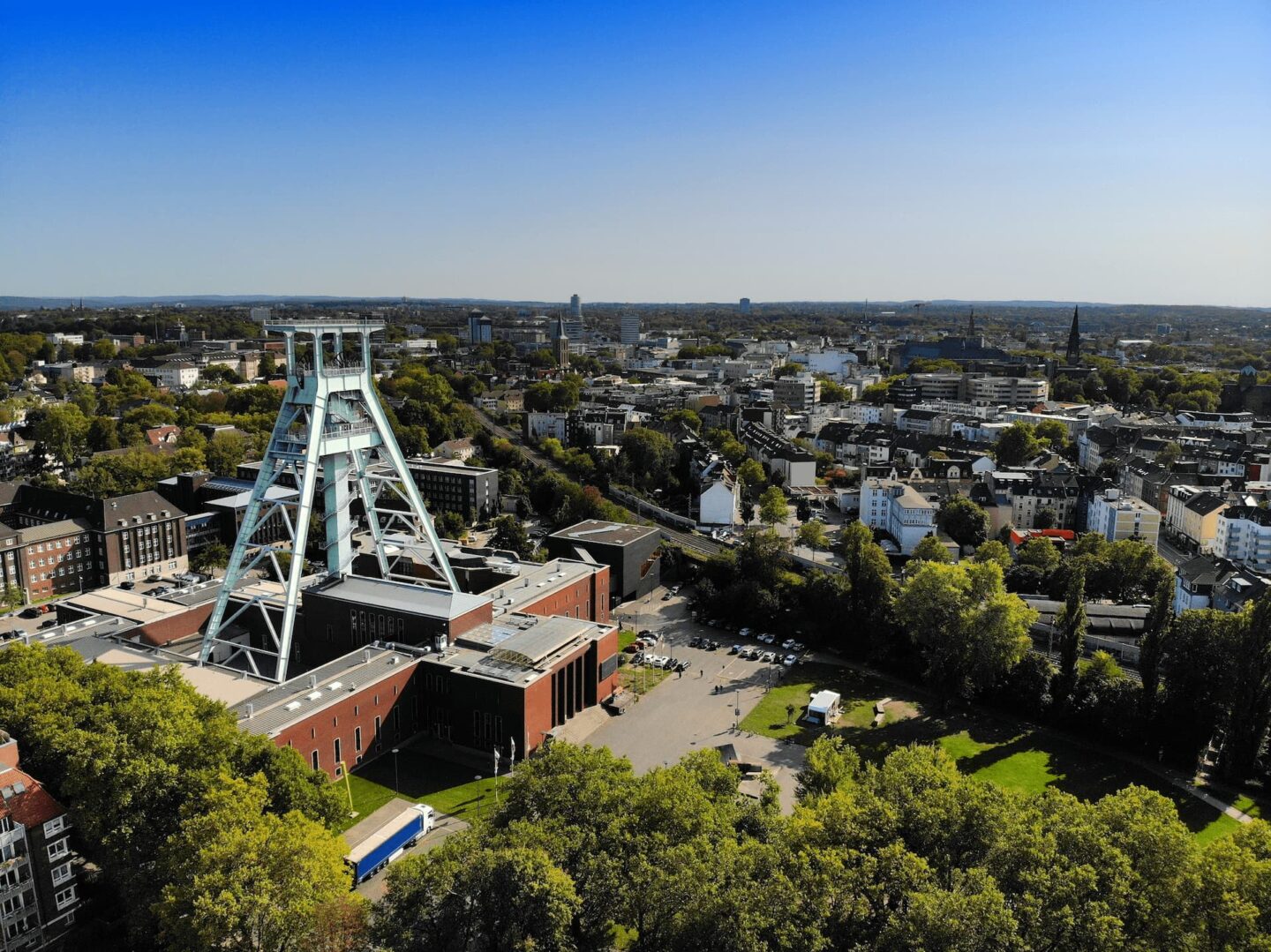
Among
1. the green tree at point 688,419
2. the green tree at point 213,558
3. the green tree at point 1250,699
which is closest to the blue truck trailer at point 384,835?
the green tree at point 1250,699

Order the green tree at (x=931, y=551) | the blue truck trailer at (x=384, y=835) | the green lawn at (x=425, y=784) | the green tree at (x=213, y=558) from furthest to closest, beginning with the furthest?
the green tree at (x=213, y=558)
the green tree at (x=931, y=551)
the green lawn at (x=425, y=784)
the blue truck trailer at (x=384, y=835)

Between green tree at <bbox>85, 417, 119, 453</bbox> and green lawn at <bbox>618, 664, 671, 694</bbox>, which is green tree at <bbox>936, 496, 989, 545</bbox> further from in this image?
green tree at <bbox>85, 417, 119, 453</bbox>

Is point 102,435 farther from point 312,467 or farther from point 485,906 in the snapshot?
point 485,906

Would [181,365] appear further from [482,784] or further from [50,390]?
[482,784]

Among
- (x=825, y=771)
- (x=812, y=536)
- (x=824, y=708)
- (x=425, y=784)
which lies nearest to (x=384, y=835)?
(x=425, y=784)

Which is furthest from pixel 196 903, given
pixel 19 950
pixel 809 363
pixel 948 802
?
pixel 809 363

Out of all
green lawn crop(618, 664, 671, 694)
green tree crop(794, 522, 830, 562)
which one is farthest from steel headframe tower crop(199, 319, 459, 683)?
green tree crop(794, 522, 830, 562)

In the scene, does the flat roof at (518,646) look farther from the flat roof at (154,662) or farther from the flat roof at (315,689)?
the flat roof at (154,662)
